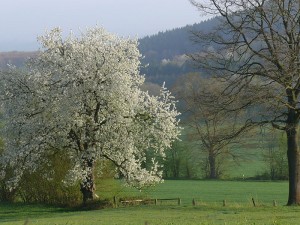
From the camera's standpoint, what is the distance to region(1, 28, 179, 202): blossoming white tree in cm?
3694

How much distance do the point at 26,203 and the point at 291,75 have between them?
24.9 metres

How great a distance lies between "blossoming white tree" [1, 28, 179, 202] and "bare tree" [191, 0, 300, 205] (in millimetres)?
8770

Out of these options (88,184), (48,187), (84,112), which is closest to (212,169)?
(48,187)

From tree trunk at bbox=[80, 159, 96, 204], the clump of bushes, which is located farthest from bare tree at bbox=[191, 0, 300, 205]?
the clump of bushes

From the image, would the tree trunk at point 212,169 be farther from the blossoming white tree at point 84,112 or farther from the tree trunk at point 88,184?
the tree trunk at point 88,184

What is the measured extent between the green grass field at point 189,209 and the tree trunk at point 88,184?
177 centimetres

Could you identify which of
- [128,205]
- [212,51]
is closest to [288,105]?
[212,51]

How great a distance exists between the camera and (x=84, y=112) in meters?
37.5

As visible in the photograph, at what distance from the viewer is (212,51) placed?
101ft

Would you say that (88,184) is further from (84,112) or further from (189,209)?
(189,209)

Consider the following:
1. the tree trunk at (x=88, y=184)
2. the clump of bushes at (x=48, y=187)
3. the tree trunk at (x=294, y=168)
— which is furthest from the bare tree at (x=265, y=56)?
the clump of bushes at (x=48, y=187)

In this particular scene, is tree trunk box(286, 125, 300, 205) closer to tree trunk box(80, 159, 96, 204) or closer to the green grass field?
the green grass field

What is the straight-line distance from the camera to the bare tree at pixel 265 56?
28.2 meters

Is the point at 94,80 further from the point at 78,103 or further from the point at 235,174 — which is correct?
the point at 235,174
